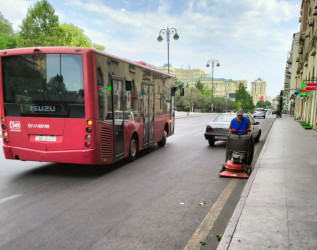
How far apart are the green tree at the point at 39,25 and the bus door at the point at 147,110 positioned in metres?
37.5

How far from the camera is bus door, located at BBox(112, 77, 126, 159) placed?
777cm

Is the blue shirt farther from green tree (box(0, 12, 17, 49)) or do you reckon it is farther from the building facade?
→ green tree (box(0, 12, 17, 49))

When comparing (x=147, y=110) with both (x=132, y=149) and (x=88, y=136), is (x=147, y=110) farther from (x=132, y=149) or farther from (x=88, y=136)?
(x=88, y=136)

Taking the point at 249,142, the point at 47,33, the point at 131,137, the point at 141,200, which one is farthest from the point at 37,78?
the point at 47,33

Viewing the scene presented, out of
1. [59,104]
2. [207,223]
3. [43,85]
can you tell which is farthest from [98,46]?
[207,223]

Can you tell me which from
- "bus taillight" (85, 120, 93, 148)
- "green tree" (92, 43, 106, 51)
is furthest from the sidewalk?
"green tree" (92, 43, 106, 51)

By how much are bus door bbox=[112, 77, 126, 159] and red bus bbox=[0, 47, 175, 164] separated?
0.18 ft

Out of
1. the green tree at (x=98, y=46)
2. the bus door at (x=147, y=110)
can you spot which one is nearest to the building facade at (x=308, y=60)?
the bus door at (x=147, y=110)

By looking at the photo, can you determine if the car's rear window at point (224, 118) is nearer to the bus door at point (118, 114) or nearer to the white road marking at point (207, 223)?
the bus door at point (118, 114)

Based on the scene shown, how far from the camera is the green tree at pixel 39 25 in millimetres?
43625

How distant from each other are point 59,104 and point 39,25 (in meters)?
43.0

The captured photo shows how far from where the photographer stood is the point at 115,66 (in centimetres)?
779

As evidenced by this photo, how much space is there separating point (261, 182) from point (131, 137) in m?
4.06

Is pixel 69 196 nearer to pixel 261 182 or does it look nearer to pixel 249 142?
pixel 261 182
